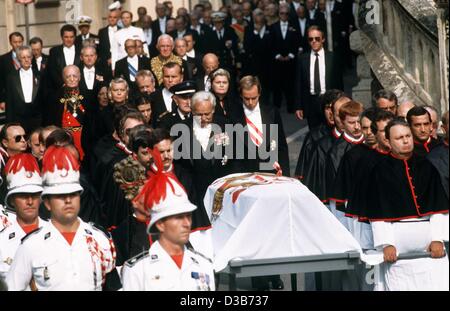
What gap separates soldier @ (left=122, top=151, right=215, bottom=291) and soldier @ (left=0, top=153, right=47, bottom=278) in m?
1.64

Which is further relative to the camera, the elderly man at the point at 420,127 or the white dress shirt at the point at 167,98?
the white dress shirt at the point at 167,98

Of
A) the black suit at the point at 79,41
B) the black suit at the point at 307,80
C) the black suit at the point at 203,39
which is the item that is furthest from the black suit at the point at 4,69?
the black suit at the point at 307,80

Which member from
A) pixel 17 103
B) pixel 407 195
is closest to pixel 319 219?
pixel 407 195

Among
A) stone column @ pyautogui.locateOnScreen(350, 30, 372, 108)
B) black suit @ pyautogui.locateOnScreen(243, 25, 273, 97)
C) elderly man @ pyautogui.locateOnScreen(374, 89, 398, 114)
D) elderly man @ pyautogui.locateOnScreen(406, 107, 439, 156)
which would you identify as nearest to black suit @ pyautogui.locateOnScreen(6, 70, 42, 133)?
stone column @ pyautogui.locateOnScreen(350, 30, 372, 108)

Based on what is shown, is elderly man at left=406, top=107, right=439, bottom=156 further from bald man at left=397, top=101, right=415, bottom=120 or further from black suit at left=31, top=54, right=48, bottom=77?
black suit at left=31, top=54, right=48, bottom=77

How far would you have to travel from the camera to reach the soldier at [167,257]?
825cm

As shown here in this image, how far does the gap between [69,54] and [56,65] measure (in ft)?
1.46

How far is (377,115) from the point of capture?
10.9m

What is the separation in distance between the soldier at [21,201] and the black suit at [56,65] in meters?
7.94

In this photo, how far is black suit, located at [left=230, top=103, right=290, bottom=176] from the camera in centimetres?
1297

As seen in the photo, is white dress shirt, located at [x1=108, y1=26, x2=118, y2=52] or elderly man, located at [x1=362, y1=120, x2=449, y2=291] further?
white dress shirt, located at [x1=108, y1=26, x2=118, y2=52]

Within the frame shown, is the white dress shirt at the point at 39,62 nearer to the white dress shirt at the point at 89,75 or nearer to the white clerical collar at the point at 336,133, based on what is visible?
the white dress shirt at the point at 89,75

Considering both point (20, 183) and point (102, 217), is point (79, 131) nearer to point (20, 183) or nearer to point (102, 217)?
point (102, 217)
